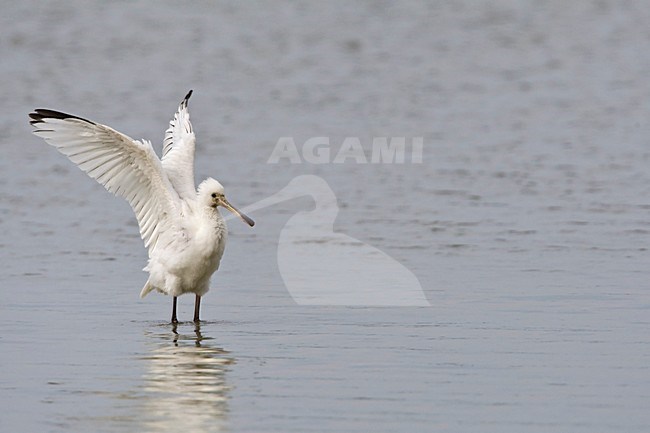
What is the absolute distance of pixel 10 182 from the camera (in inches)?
707

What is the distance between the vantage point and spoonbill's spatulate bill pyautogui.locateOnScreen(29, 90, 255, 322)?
39.0 feet

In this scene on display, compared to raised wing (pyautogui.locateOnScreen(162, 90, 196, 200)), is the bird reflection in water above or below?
below

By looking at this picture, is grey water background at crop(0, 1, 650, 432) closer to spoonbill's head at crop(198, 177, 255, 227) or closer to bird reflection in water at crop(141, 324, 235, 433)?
bird reflection in water at crop(141, 324, 235, 433)

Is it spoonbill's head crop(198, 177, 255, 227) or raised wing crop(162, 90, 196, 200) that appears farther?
raised wing crop(162, 90, 196, 200)

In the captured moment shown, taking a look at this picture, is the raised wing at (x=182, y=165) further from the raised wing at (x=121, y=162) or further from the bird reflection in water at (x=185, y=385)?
the bird reflection in water at (x=185, y=385)

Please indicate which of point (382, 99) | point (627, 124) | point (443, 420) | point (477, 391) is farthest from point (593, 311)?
point (382, 99)

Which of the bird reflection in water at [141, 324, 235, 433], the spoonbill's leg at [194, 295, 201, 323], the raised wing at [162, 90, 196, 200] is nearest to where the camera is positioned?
the bird reflection in water at [141, 324, 235, 433]

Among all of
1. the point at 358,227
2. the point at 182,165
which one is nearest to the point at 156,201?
the point at 182,165

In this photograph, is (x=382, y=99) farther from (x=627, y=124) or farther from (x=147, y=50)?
(x=147, y=50)

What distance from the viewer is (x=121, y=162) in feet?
39.7

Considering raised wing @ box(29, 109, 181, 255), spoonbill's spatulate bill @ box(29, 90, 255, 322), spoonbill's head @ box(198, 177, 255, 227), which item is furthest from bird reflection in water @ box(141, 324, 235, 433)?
raised wing @ box(29, 109, 181, 255)

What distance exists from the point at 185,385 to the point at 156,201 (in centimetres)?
316

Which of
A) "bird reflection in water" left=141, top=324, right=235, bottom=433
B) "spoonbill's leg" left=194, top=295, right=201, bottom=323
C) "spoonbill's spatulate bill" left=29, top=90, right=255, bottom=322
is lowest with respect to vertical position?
"bird reflection in water" left=141, top=324, right=235, bottom=433

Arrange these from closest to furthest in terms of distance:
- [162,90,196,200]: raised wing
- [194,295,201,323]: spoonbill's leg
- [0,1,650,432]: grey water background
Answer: [0,1,650,432]: grey water background → [194,295,201,323]: spoonbill's leg → [162,90,196,200]: raised wing
